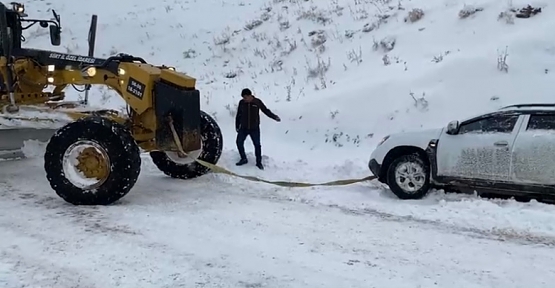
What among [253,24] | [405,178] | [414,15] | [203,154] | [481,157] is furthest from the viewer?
[253,24]

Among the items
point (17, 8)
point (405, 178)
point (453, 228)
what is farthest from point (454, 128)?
point (17, 8)

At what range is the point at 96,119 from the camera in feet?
27.5

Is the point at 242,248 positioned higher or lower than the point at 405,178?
lower

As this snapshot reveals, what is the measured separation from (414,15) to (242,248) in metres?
11.2

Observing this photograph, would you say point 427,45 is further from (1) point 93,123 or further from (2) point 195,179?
(1) point 93,123

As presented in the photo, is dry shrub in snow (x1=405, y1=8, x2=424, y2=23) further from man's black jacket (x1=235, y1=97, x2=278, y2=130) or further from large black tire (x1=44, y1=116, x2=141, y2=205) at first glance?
large black tire (x1=44, y1=116, x2=141, y2=205)

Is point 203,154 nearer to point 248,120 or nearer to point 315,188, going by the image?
point 248,120

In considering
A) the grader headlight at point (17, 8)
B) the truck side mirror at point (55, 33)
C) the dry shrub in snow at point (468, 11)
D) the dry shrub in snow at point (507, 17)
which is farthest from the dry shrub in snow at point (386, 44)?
the grader headlight at point (17, 8)

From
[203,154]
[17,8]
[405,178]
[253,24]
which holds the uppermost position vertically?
[253,24]

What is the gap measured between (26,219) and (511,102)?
8755 mm

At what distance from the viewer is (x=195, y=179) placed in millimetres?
10289

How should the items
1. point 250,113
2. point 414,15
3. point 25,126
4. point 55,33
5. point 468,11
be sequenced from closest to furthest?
1. point 55,33
2. point 25,126
3. point 250,113
4. point 468,11
5. point 414,15

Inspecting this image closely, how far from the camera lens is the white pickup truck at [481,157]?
27.6ft

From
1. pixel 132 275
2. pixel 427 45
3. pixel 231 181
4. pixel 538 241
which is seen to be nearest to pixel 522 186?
pixel 538 241
